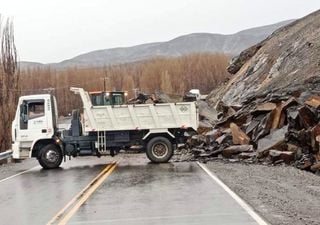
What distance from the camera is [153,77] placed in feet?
336

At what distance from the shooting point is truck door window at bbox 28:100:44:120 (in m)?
22.1

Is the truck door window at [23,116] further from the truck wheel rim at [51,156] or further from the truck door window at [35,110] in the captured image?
the truck wheel rim at [51,156]

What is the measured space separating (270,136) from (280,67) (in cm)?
1523

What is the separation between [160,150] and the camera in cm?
2258

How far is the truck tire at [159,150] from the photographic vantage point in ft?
73.7

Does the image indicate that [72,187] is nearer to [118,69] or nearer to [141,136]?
[141,136]

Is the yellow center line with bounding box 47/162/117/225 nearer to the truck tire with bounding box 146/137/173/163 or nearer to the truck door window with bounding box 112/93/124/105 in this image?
the truck tire with bounding box 146/137/173/163

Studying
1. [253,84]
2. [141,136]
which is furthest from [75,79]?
[141,136]

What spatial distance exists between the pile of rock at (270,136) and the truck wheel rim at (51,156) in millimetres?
5773

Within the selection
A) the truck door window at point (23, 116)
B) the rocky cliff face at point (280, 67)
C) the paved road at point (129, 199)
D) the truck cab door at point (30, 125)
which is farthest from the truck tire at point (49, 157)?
the rocky cliff face at point (280, 67)

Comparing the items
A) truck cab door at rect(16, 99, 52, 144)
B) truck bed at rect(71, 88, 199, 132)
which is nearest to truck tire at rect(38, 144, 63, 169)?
truck cab door at rect(16, 99, 52, 144)

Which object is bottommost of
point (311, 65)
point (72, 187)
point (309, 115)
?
point (72, 187)

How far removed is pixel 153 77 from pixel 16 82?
72646mm

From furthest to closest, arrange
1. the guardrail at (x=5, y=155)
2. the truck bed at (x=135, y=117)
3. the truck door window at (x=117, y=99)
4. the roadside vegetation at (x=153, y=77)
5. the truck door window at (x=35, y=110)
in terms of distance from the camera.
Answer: the roadside vegetation at (x=153, y=77), the guardrail at (x=5, y=155), the truck door window at (x=117, y=99), the truck bed at (x=135, y=117), the truck door window at (x=35, y=110)
